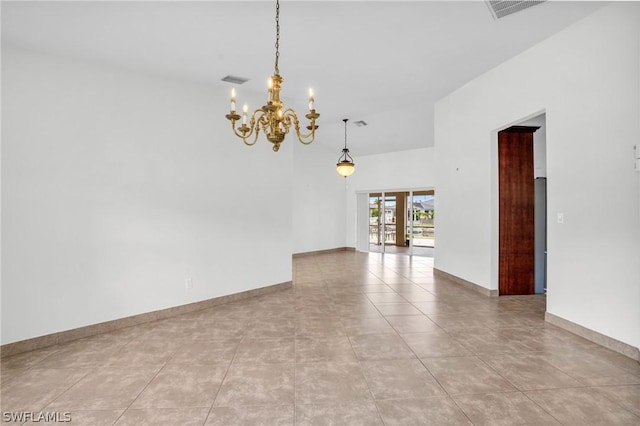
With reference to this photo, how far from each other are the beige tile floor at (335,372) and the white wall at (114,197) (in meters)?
0.50

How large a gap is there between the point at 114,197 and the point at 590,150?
517 centimetres

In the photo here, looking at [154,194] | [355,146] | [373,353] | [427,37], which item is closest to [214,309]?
[154,194]

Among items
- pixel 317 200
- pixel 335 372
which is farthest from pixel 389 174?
pixel 335 372

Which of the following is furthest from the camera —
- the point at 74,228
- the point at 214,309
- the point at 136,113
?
the point at 214,309

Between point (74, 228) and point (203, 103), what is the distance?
2.27 metres

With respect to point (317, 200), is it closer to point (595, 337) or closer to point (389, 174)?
point (389, 174)

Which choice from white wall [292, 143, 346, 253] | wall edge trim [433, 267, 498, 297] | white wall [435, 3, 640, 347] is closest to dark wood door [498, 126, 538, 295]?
wall edge trim [433, 267, 498, 297]

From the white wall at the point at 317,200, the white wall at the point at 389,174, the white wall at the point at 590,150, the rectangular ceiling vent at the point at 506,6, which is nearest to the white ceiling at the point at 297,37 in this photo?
the rectangular ceiling vent at the point at 506,6

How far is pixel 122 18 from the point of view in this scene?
10.2 ft

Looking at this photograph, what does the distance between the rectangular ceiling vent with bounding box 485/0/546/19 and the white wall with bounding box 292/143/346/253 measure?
623 centimetres

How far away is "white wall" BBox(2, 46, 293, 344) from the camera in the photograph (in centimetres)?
332

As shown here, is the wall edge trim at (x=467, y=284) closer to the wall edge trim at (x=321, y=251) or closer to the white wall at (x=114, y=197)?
the white wall at (x=114, y=197)

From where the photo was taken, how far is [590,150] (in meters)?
3.37

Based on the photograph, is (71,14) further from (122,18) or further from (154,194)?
(154,194)
